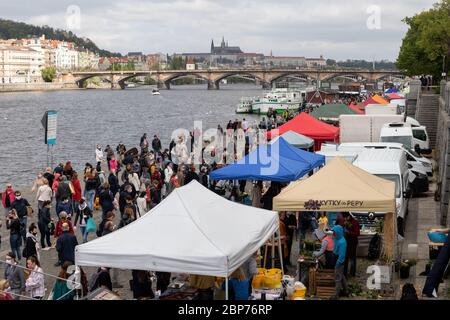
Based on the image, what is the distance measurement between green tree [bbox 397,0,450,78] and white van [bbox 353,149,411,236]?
29.7 m

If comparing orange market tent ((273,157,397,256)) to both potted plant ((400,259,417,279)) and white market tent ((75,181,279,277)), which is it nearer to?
potted plant ((400,259,417,279))

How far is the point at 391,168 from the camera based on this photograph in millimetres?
19219

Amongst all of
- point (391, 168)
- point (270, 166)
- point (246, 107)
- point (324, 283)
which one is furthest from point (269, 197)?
point (246, 107)

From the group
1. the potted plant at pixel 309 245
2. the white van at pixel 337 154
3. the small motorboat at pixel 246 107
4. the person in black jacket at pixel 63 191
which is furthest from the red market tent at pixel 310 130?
the small motorboat at pixel 246 107

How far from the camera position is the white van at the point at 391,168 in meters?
18.2

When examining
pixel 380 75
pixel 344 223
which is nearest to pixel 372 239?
pixel 344 223

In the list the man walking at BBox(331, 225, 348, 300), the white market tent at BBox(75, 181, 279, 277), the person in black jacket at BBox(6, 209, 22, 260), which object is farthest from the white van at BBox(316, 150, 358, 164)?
the white market tent at BBox(75, 181, 279, 277)

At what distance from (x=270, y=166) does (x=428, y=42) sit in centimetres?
3530

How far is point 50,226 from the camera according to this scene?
54.8ft

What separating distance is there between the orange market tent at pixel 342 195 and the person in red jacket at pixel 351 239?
13.9 inches

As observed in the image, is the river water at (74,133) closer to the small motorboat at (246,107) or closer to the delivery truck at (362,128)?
the small motorboat at (246,107)

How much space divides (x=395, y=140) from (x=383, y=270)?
15483mm

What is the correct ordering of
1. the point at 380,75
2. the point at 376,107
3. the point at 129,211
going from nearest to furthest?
the point at 129,211
the point at 376,107
the point at 380,75
